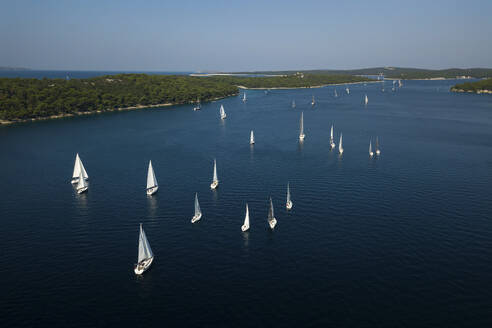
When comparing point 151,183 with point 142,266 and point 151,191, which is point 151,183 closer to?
point 151,191

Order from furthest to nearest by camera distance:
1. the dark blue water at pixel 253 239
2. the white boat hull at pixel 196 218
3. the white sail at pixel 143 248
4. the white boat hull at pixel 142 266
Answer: the white boat hull at pixel 196 218
the white sail at pixel 143 248
the white boat hull at pixel 142 266
the dark blue water at pixel 253 239

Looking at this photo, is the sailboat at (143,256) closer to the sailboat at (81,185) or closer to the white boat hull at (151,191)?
the white boat hull at (151,191)

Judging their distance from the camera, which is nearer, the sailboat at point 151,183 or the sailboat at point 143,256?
the sailboat at point 143,256

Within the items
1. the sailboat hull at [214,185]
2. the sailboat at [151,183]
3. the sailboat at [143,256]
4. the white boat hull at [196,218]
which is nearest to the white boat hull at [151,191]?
the sailboat at [151,183]

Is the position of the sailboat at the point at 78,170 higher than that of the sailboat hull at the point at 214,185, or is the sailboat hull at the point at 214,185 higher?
the sailboat at the point at 78,170

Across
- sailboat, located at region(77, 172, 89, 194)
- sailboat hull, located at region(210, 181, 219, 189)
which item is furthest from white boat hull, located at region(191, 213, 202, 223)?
sailboat, located at region(77, 172, 89, 194)

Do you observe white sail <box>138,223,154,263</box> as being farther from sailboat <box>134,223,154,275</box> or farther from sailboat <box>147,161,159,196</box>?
sailboat <box>147,161,159,196</box>
